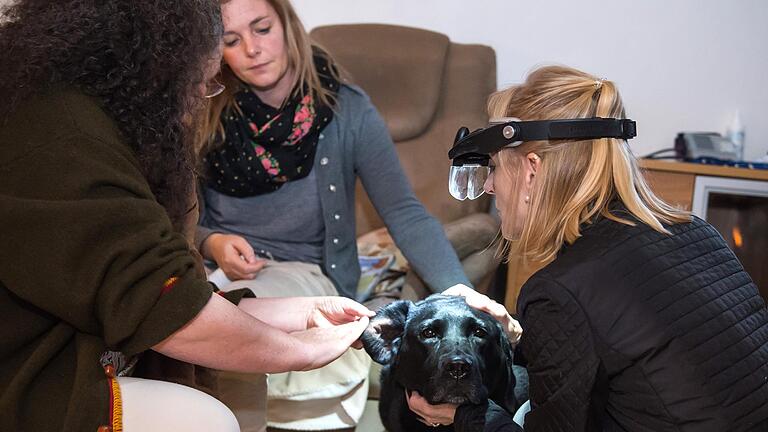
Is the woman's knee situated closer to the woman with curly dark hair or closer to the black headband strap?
the woman with curly dark hair

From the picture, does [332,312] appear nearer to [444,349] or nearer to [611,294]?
[444,349]

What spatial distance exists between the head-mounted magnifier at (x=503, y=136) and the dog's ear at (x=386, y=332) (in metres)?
0.24

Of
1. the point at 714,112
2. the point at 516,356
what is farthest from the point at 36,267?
the point at 714,112

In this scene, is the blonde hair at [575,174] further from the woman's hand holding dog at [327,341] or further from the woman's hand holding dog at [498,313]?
the woman's hand holding dog at [327,341]

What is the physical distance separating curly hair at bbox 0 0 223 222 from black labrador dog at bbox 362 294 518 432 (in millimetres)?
489

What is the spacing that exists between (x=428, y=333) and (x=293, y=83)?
0.96 m

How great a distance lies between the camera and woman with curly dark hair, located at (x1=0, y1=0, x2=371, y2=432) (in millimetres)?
1142

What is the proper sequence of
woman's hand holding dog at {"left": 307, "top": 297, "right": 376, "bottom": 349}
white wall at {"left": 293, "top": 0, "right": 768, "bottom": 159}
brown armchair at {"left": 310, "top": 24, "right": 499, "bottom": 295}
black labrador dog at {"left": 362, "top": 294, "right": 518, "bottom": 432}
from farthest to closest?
white wall at {"left": 293, "top": 0, "right": 768, "bottom": 159} → brown armchair at {"left": 310, "top": 24, "right": 499, "bottom": 295} → woman's hand holding dog at {"left": 307, "top": 297, "right": 376, "bottom": 349} → black labrador dog at {"left": 362, "top": 294, "right": 518, "bottom": 432}

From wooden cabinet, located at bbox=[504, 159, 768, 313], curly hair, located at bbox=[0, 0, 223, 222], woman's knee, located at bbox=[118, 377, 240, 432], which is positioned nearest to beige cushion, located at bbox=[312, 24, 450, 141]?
wooden cabinet, located at bbox=[504, 159, 768, 313]

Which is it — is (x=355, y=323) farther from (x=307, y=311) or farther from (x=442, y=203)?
(x=442, y=203)

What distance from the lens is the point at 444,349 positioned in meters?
Answer: 1.43

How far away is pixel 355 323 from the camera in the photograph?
5.13ft

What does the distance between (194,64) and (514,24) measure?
82.1 inches

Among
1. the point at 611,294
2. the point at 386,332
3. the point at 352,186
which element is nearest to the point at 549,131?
the point at 611,294
